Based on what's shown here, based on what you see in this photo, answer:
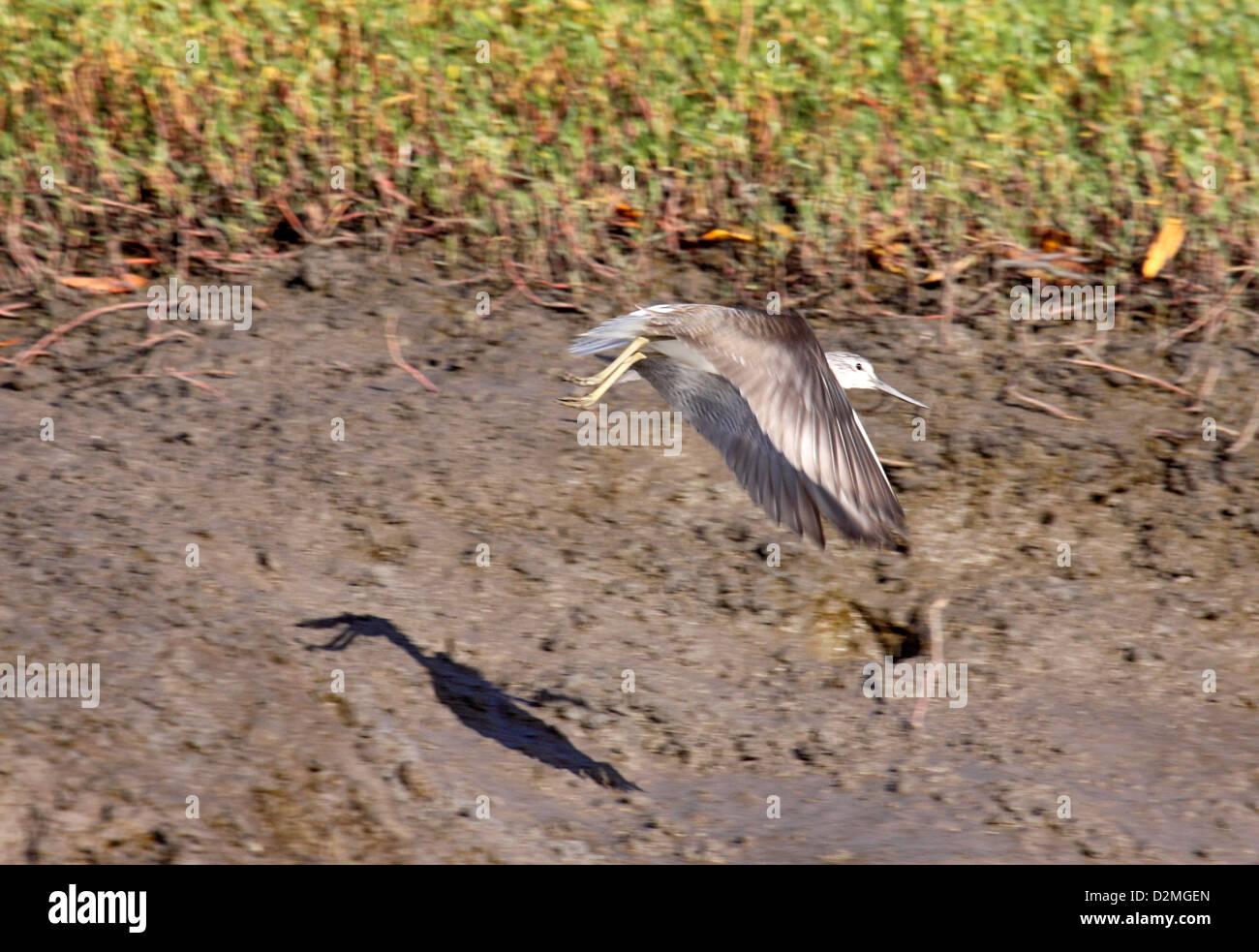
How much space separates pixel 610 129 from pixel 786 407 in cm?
289

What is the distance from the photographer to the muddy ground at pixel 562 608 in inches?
137

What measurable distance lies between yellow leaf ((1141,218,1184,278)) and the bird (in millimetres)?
2423

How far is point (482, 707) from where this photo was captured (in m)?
3.87

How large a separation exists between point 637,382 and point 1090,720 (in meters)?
1.89

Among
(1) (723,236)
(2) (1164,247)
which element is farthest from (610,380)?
(2) (1164,247)

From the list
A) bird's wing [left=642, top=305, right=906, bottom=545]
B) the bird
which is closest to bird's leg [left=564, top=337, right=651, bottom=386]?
the bird

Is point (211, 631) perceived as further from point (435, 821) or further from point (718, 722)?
point (718, 722)

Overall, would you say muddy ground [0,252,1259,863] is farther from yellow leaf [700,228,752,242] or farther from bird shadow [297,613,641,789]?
yellow leaf [700,228,752,242]

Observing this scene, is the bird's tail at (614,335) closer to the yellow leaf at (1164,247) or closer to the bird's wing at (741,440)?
the bird's wing at (741,440)

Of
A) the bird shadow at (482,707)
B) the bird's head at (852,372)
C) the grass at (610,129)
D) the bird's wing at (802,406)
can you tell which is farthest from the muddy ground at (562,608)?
the bird's wing at (802,406)

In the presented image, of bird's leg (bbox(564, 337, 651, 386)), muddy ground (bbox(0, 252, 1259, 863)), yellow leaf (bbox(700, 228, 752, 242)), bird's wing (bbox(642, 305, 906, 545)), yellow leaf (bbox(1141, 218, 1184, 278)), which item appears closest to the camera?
bird's wing (bbox(642, 305, 906, 545))

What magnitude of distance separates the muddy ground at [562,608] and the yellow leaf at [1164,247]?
1.13 feet

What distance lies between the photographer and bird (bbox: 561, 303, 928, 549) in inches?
127

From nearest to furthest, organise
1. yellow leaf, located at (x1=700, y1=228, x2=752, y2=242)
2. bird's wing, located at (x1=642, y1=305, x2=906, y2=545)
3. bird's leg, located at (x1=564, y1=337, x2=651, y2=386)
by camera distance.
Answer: bird's wing, located at (x1=642, y1=305, x2=906, y2=545)
bird's leg, located at (x1=564, y1=337, x2=651, y2=386)
yellow leaf, located at (x1=700, y1=228, x2=752, y2=242)
